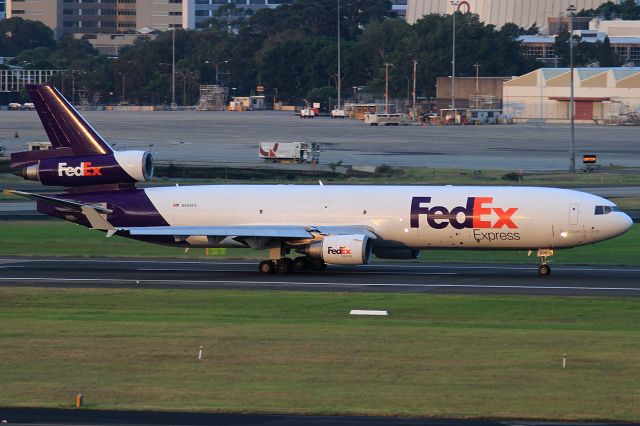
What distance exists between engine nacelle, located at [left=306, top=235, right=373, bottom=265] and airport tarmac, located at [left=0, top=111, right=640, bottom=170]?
206 feet

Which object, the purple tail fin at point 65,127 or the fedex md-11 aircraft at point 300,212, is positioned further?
the purple tail fin at point 65,127

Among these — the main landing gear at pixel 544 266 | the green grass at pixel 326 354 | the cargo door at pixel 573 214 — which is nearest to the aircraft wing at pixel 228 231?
the green grass at pixel 326 354

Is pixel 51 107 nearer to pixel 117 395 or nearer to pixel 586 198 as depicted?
pixel 586 198

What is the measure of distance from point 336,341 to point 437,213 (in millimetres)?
17486

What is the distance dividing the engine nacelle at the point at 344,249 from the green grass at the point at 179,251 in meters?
6.74

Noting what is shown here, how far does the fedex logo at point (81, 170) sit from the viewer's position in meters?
52.2

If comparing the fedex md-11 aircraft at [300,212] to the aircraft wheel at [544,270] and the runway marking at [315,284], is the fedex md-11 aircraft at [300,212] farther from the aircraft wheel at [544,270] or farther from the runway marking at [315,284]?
the runway marking at [315,284]

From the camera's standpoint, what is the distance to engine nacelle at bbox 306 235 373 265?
48.5 metres

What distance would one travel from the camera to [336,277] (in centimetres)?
5025

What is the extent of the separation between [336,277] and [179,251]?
12961 millimetres

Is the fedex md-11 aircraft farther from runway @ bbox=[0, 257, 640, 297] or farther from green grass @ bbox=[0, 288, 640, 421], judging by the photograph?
green grass @ bbox=[0, 288, 640, 421]

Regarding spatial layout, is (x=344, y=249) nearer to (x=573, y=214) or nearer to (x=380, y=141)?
(x=573, y=214)

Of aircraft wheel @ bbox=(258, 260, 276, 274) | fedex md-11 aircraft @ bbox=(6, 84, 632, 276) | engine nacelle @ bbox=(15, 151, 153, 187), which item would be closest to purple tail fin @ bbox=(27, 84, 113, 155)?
fedex md-11 aircraft @ bbox=(6, 84, 632, 276)

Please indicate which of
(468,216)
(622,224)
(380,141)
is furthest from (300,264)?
(380,141)
